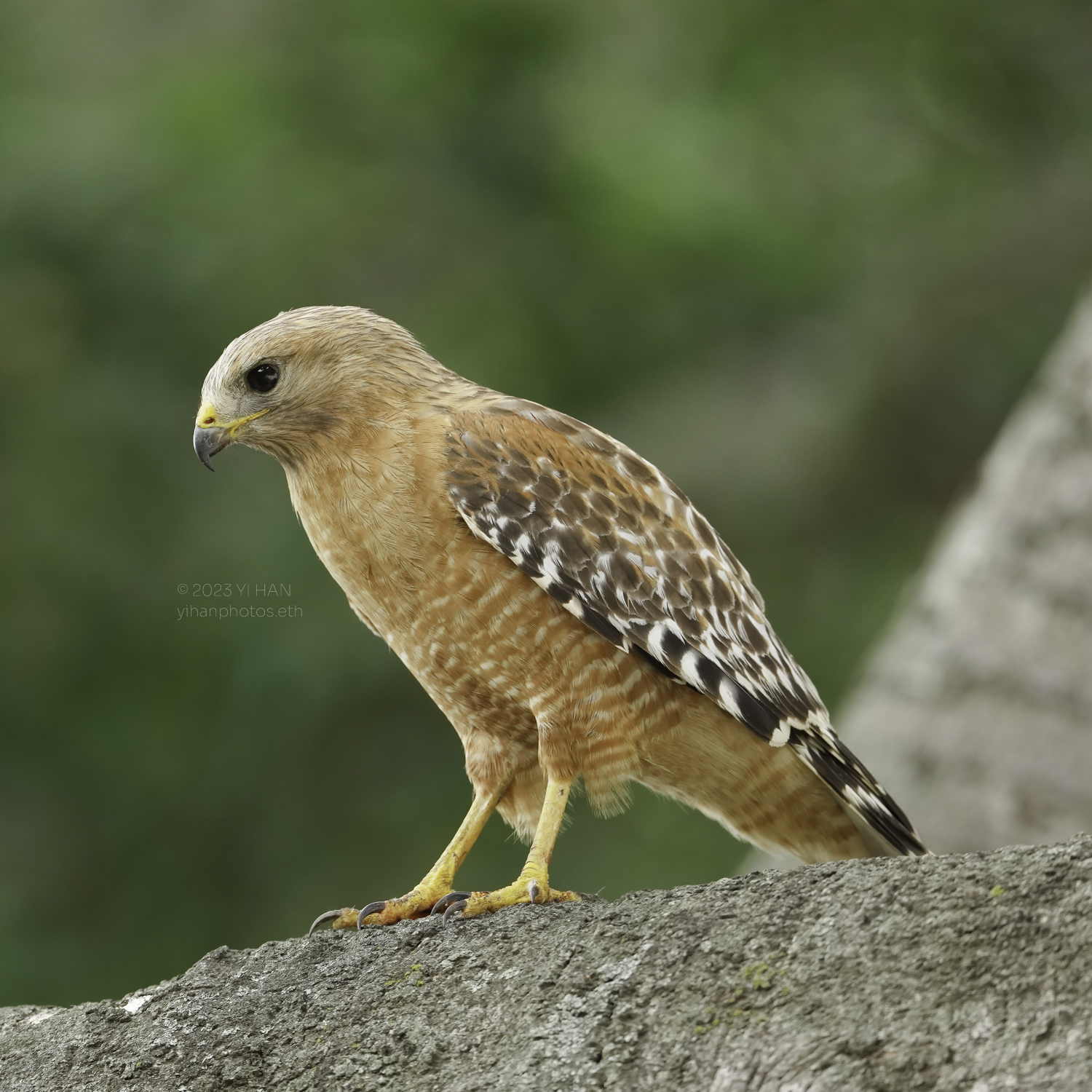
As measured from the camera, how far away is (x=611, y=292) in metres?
8.60

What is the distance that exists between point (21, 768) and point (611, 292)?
179 inches

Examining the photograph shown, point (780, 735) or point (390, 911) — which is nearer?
point (390, 911)

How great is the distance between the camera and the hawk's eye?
11.9 ft

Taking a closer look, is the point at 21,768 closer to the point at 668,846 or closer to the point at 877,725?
the point at 668,846

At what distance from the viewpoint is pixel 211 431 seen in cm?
361

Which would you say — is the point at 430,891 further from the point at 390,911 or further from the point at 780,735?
the point at 780,735

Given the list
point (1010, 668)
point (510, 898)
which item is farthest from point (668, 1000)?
point (1010, 668)

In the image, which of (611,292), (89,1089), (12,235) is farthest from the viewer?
(611,292)

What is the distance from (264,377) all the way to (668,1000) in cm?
194

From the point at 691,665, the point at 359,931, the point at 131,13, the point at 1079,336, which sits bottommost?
the point at 359,931

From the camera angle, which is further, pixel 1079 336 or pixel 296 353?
pixel 1079 336

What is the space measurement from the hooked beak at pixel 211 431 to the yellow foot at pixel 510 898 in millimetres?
1269

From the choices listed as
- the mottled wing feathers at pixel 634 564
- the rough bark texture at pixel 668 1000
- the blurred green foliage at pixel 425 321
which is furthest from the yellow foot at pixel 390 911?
the blurred green foliage at pixel 425 321

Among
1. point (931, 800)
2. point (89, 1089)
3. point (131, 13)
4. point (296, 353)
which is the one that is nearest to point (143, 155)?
point (131, 13)
